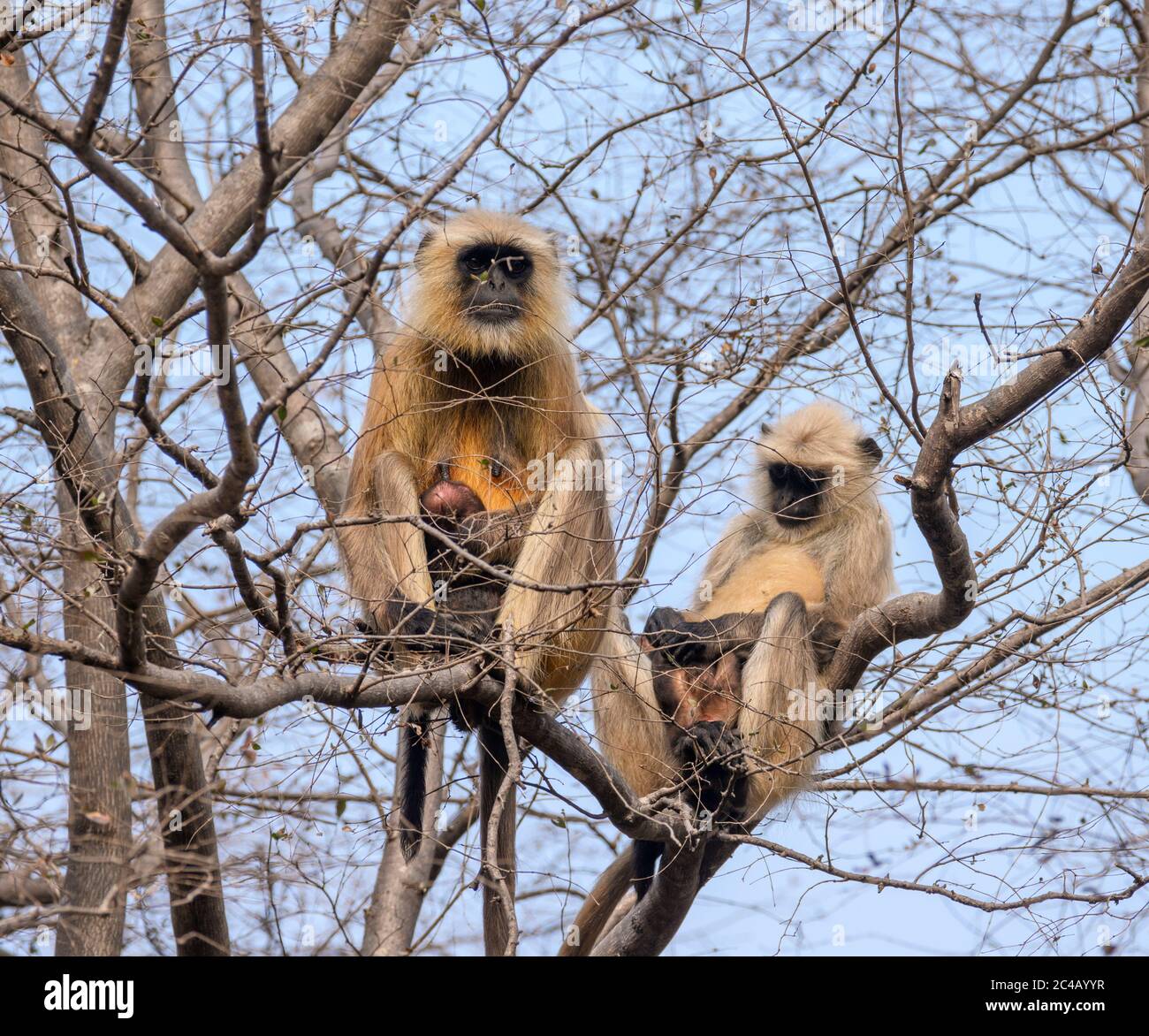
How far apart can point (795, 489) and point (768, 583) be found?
0.68 m

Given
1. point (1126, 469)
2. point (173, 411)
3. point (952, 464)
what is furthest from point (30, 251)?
point (1126, 469)

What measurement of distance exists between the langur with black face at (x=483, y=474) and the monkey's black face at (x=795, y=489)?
1542mm

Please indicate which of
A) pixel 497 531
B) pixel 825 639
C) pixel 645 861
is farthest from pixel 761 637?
pixel 497 531

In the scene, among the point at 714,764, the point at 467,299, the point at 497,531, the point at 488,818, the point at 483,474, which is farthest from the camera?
the point at 467,299

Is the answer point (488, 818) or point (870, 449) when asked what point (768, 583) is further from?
point (488, 818)

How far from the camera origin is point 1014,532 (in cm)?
548

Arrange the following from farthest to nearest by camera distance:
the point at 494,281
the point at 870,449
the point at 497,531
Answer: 1. the point at 870,449
2. the point at 494,281
3. the point at 497,531

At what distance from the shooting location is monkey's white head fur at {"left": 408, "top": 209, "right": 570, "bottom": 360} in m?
6.58

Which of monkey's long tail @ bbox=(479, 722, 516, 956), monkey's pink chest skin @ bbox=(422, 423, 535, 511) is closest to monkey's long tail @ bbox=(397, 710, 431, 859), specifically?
monkey's long tail @ bbox=(479, 722, 516, 956)

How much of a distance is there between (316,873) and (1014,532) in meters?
3.02

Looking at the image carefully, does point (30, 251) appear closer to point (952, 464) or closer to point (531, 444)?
point (531, 444)

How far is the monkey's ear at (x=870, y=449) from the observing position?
7.89 metres

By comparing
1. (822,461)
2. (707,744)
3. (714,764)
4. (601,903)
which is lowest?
(601,903)

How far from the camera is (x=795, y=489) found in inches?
307
